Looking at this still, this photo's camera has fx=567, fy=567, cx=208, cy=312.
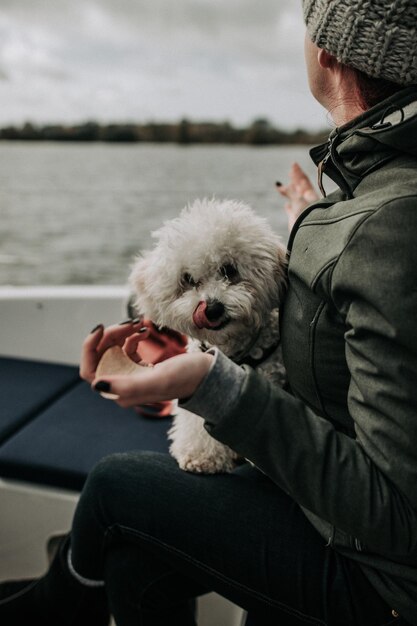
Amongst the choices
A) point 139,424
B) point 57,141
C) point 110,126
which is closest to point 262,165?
point 110,126

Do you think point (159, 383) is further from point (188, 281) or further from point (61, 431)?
point (61, 431)

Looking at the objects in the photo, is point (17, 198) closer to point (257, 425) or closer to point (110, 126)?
point (110, 126)

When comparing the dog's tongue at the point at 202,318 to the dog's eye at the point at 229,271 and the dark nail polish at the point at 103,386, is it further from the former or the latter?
the dark nail polish at the point at 103,386

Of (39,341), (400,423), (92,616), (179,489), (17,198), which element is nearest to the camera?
(400,423)

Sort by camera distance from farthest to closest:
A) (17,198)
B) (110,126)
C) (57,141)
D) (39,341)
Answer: (17,198) < (110,126) < (57,141) < (39,341)

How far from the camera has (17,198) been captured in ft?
28.3

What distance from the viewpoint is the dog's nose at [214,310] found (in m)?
1.08

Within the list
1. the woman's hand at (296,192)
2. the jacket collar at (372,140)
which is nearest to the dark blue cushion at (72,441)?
the woman's hand at (296,192)

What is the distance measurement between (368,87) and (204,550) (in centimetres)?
75

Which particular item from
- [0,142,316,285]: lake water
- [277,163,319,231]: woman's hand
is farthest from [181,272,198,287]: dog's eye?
[0,142,316,285]: lake water

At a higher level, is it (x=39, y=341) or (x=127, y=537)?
(x=127, y=537)

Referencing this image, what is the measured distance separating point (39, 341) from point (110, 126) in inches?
100

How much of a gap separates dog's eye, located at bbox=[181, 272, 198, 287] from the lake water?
6.30 feet

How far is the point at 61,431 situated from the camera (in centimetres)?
159
